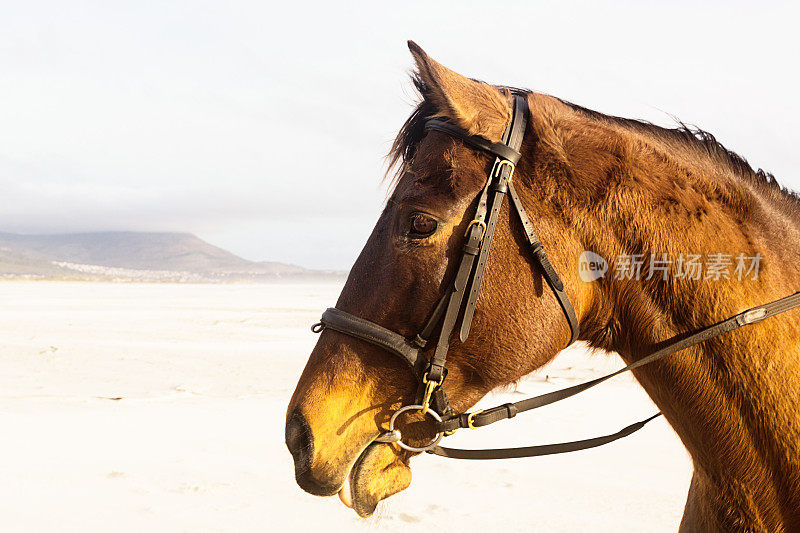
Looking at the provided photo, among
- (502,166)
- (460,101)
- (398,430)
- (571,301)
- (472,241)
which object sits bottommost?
(398,430)

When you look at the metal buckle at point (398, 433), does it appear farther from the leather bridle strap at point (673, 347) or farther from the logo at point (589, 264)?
the logo at point (589, 264)

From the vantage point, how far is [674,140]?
2.09 m

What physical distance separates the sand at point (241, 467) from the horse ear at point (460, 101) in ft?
2.90

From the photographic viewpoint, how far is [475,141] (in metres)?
1.91

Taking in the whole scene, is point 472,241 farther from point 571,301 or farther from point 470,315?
point 571,301

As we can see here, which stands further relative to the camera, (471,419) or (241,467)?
(241,467)

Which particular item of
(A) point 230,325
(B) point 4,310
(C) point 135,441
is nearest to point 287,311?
(A) point 230,325

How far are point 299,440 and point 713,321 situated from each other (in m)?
1.39

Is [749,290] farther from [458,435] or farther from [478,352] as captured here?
[458,435]

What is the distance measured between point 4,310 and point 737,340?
26489 millimetres

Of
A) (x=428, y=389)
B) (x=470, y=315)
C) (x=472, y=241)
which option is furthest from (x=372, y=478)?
(x=472, y=241)

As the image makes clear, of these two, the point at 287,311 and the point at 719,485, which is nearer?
the point at 719,485

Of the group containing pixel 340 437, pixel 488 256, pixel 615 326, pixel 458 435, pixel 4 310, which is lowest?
pixel 4 310

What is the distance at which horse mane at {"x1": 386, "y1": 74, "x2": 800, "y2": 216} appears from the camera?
2057 millimetres
